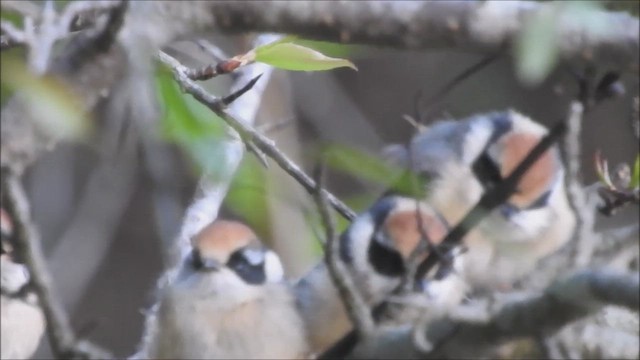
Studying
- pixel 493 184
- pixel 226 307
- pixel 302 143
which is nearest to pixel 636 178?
pixel 493 184

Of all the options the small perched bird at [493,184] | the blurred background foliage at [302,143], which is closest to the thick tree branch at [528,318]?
the small perched bird at [493,184]

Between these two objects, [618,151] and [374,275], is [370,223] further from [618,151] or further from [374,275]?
[618,151]

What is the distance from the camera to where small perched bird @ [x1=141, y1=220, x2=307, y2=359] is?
1.41m

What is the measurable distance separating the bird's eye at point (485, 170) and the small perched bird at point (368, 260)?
130mm

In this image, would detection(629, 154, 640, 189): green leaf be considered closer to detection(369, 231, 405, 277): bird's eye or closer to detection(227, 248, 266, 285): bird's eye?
detection(369, 231, 405, 277): bird's eye

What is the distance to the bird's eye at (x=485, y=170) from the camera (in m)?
1.50

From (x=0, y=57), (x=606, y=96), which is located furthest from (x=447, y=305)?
(x=0, y=57)

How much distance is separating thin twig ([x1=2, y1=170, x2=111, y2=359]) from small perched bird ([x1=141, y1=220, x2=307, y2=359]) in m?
0.65

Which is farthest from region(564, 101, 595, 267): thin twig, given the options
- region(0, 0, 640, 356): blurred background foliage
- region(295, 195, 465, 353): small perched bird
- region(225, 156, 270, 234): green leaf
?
region(0, 0, 640, 356): blurred background foliage

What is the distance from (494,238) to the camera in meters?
1.41

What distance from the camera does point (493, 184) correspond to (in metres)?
1.24

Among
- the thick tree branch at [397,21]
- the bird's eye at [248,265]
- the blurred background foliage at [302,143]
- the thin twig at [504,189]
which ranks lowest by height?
the blurred background foliage at [302,143]

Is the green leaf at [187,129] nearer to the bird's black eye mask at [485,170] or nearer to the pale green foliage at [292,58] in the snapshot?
the pale green foliage at [292,58]

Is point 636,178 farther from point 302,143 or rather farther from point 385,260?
point 302,143
